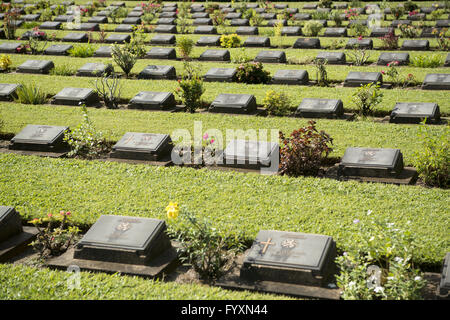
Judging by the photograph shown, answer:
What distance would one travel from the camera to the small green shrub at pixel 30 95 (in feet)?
47.3

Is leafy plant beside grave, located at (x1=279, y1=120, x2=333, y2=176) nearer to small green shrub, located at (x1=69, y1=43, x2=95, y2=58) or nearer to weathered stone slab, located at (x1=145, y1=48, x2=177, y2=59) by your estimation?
weathered stone slab, located at (x1=145, y1=48, x2=177, y2=59)

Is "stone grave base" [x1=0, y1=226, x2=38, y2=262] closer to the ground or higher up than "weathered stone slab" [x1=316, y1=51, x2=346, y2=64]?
closer to the ground

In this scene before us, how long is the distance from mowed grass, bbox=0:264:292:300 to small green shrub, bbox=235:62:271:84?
372 inches

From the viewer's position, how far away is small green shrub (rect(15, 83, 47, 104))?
1442 cm

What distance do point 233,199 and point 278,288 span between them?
246 centimetres

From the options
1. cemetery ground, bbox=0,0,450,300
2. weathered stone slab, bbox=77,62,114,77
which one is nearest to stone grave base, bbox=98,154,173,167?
cemetery ground, bbox=0,0,450,300

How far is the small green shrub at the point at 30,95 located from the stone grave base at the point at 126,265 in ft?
26.9

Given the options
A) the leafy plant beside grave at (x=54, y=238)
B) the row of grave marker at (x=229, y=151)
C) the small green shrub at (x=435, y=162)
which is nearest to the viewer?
the leafy plant beside grave at (x=54, y=238)

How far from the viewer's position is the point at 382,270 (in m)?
6.27

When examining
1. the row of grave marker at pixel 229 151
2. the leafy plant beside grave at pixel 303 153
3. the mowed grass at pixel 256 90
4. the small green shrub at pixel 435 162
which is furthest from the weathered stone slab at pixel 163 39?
the small green shrub at pixel 435 162

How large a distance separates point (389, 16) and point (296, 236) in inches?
810

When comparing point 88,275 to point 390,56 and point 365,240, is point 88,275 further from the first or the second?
point 390,56

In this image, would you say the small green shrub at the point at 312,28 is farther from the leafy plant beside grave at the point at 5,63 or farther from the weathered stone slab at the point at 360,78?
the leafy plant beside grave at the point at 5,63

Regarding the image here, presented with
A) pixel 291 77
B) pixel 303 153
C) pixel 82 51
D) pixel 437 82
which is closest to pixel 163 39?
pixel 82 51
